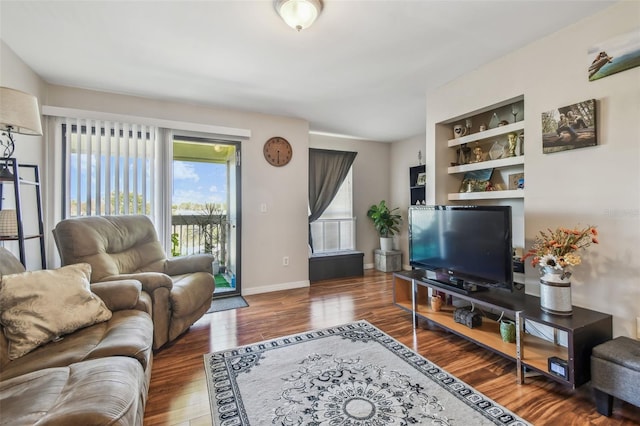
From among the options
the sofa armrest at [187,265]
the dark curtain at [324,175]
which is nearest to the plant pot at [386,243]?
the dark curtain at [324,175]

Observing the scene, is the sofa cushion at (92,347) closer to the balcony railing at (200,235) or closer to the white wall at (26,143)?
the white wall at (26,143)

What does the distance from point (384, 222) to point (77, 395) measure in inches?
173

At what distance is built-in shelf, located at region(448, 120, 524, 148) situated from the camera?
239 cm

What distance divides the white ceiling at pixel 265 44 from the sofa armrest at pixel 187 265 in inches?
70.1

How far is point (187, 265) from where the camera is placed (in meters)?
2.86

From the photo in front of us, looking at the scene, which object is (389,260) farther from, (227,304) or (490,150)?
(227,304)

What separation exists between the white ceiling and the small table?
270 centimetres

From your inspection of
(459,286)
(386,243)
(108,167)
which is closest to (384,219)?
(386,243)

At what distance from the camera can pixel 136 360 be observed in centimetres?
136

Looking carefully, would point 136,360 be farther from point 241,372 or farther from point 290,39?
point 290,39

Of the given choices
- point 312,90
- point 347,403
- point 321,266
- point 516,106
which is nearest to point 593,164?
point 516,106

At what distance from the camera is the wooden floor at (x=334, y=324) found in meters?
1.58

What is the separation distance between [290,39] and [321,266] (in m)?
3.16

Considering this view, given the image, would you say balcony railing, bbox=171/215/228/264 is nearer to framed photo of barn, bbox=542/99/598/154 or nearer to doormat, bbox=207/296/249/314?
doormat, bbox=207/296/249/314
